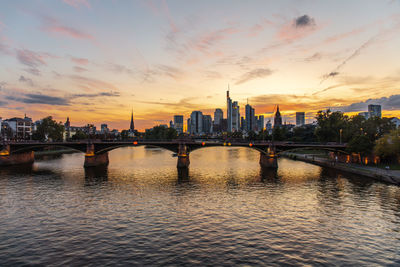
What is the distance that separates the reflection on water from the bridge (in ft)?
97.1

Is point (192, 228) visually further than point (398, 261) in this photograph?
Yes

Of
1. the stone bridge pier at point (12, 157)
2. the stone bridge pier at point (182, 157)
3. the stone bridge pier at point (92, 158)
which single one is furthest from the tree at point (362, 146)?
the stone bridge pier at point (12, 157)

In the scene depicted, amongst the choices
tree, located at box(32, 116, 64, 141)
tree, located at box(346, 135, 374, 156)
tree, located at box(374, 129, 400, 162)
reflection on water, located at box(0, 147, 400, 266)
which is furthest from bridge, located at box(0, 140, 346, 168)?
tree, located at box(32, 116, 64, 141)

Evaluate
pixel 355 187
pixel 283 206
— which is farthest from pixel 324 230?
pixel 355 187

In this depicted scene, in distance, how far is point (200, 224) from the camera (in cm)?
2959

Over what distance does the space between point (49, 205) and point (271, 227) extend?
108ft

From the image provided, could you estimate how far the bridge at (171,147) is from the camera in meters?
81.4

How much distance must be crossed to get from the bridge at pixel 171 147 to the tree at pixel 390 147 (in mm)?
13439

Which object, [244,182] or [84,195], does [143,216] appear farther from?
[244,182]

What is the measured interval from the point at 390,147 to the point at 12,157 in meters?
124

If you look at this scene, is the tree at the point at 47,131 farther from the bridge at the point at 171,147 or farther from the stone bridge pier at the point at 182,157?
the stone bridge pier at the point at 182,157

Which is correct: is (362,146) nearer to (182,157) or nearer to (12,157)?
(182,157)

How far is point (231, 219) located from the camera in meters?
31.2

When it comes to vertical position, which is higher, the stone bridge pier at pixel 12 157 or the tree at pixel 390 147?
the tree at pixel 390 147
